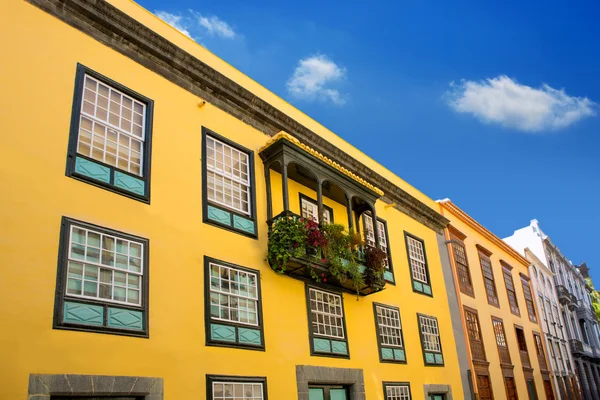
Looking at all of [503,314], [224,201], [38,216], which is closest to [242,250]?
[224,201]

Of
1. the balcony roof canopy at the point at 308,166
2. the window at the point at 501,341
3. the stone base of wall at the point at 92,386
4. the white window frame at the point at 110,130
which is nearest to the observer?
the stone base of wall at the point at 92,386

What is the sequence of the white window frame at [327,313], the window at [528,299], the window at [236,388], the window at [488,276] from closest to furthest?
1. the window at [236,388]
2. the white window frame at [327,313]
3. the window at [488,276]
4. the window at [528,299]

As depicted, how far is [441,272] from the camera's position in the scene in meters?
20.0

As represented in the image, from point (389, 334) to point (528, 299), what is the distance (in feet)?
53.8

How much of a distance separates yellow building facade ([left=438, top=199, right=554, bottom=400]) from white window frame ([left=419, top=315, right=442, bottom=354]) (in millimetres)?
2202

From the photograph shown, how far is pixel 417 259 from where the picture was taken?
18.9 m

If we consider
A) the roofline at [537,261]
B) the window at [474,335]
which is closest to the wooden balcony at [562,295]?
the roofline at [537,261]

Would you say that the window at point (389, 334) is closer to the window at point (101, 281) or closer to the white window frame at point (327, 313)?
the white window frame at point (327, 313)

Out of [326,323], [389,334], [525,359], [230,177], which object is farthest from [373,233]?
[525,359]

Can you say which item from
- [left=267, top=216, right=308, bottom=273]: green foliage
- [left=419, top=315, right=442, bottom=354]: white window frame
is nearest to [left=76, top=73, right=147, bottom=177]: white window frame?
[left=267, top=216, right=308, bottom=273]: green foliage

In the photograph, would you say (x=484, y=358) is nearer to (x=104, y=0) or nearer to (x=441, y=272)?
(x=441, y=272)

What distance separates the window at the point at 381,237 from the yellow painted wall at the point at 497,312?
5.06 meters

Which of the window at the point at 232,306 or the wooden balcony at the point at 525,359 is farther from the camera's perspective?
the wooden balcony at the point at 525,359

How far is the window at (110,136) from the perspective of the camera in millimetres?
9438
